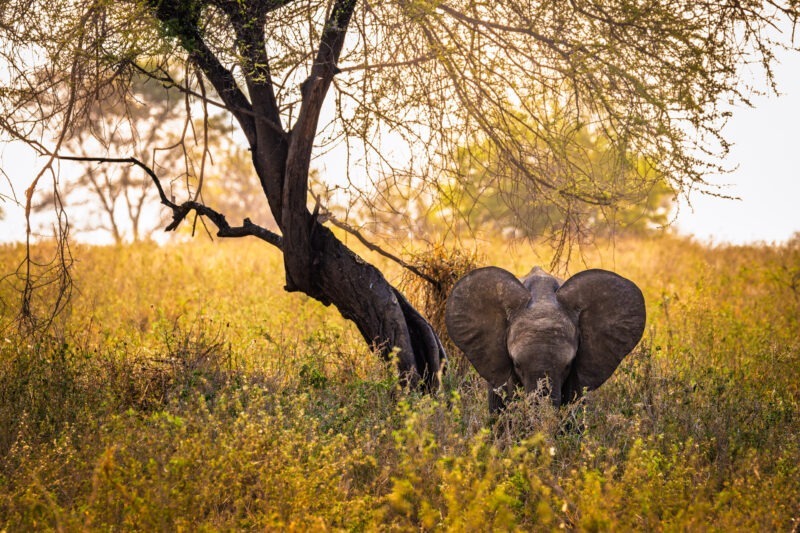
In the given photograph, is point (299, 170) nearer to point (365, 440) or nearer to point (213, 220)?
point (213, 220)

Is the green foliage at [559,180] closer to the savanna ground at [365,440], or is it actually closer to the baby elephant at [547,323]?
the baby elephant at [547,323]

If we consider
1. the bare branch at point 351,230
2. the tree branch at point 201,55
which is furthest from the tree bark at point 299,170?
the bare branch at point 351,230

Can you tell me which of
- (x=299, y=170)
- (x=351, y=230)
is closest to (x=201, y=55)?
(x=299, y=170)

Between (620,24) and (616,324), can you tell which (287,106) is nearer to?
(620,24)

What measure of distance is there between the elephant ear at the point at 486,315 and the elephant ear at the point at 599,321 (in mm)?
419

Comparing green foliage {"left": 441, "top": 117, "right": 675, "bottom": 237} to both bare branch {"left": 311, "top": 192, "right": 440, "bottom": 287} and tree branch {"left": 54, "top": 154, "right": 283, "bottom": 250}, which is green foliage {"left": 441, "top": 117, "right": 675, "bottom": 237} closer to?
bare branch {"left": 311, "top": 192, "right": 440, "bottom": 287}

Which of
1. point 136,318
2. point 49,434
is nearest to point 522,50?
point 49,434

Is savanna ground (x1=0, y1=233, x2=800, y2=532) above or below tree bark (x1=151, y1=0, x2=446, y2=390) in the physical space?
below

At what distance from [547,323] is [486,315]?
70 cm

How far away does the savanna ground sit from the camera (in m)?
4.81

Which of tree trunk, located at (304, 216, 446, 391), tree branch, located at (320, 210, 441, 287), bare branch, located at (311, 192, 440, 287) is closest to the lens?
bare branch, located at (311, 192, 440, 287)

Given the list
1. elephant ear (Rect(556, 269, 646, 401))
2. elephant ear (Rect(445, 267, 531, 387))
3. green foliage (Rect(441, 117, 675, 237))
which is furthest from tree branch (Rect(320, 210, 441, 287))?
elephant ear (Rect(556, 269, 646, 401))

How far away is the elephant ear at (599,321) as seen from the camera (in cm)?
704

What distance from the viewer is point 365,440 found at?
6.28 metres
